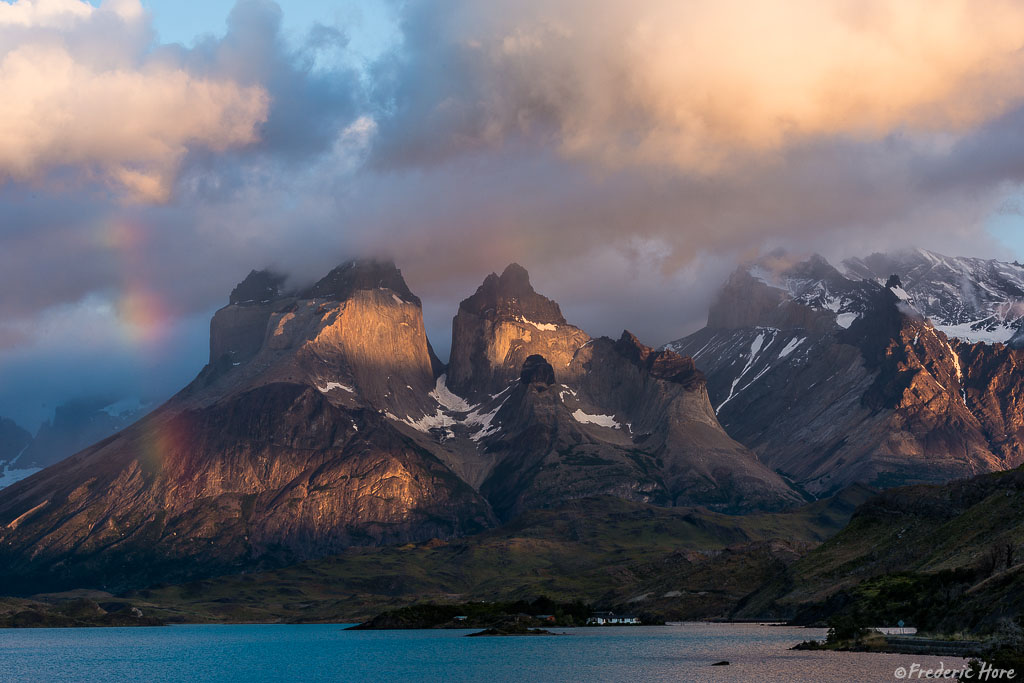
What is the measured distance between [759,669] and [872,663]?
17504 millimetres

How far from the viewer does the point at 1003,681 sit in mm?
122000

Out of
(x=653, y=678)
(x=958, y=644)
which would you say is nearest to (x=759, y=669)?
(x=653, y=678)

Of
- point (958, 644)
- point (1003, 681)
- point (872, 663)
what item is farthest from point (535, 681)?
Result: point (1003, 681)

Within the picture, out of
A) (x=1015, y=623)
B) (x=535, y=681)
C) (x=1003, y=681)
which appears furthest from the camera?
(x=535, y=681)

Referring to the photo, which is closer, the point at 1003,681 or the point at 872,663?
the point at 1003,681

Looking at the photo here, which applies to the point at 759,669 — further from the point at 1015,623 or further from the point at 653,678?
the point at 1015,623

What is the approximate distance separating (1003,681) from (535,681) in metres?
88.6

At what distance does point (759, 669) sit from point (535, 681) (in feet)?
121

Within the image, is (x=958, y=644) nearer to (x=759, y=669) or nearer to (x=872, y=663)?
(x=872, y=663)

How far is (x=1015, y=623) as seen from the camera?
175 m

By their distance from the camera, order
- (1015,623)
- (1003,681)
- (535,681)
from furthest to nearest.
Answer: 1. (535,681)
2. (1015,623)
3. (1003,681)

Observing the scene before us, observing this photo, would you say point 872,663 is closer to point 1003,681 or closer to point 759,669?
point 759,669

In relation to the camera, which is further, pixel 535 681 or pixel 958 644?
pixel 535 681

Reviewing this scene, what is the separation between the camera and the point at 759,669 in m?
185
